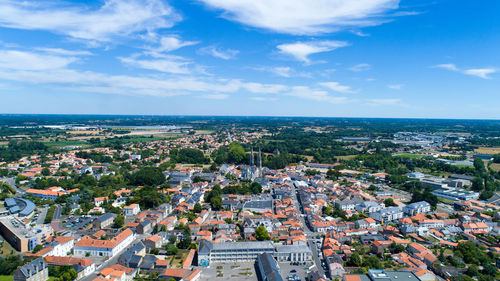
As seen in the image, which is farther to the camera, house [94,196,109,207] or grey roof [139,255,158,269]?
house [94,196,109,207]

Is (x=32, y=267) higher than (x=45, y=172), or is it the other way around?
(x=45, y=172)

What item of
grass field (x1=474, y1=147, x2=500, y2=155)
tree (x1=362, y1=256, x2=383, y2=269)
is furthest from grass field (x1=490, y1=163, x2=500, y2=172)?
tree (x1=362, y1=256, x2=383, y2=269)

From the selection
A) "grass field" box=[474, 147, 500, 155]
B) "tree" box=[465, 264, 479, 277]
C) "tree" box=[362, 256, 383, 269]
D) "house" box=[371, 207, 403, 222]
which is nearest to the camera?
"tree" box=[465, 264, 479, 277]

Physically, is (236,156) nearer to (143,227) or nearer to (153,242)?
(143,227)

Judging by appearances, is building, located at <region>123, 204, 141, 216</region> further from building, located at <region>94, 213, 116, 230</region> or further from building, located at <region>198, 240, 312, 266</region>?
building, located at <region>198, 240, 312, 266</region>

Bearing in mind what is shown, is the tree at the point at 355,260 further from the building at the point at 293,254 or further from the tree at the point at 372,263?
the building at the point at 293,254

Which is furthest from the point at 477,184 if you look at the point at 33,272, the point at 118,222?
the point at 33,272
